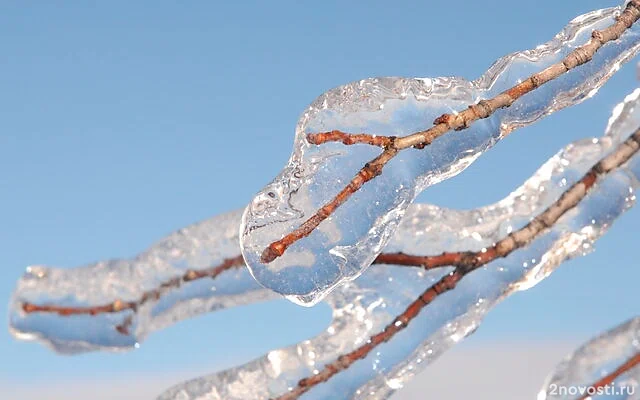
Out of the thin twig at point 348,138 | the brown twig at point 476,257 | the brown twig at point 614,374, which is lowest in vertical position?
the brown twig at point 614,374

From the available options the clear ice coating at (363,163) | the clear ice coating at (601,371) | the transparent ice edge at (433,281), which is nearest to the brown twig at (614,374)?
the clear ice coating at (601,371)

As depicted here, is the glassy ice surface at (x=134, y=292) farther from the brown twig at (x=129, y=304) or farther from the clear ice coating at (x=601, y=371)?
the clear ice coating at (x=601, y=371)

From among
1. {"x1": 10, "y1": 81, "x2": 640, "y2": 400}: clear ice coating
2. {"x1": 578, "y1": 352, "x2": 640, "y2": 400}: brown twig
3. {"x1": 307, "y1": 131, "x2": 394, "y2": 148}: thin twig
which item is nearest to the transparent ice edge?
{"x1": 10, "y1": 81, "x2": 640, "y2": 400}: clear ice coating

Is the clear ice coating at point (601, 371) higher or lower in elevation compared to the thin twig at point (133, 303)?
lower

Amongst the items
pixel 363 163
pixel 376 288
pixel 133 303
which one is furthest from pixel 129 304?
pixel 363 163

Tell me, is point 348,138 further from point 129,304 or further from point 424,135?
point 129,304

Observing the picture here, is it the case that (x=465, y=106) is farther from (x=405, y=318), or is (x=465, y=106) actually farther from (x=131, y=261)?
(x=131, y=261)

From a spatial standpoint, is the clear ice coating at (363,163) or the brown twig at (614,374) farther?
the brown twig at (614,374)
